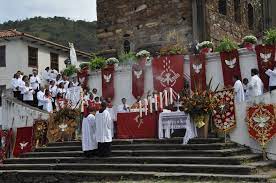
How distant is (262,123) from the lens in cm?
1405

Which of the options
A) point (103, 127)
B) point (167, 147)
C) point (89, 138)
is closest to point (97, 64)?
point (89, 138)

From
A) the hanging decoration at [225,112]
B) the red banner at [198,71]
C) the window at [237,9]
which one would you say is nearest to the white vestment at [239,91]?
the hanging decoration at [225,112]

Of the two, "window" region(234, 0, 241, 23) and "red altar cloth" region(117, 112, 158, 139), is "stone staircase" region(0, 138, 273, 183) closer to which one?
"red altar cloth" region(117, 112, 158, 139)

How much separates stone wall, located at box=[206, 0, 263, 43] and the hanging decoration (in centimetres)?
1031

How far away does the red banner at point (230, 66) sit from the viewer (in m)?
17.8

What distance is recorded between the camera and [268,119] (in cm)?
1399

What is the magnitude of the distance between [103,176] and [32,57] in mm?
21310

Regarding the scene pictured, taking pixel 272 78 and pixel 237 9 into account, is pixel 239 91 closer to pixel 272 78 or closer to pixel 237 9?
pixel 272 78

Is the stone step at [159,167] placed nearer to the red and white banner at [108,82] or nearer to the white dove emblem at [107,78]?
the red and white banner at [108,82]

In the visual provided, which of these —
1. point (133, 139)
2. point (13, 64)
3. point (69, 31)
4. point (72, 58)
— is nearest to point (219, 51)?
point (133, 139)

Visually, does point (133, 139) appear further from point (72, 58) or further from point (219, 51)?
point (72, 58)

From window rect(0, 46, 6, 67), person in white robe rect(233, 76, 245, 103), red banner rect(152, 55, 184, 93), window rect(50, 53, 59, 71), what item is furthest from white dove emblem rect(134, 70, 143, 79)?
window rect(50, 53, 59, 71)

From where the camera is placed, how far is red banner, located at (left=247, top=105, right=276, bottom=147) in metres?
13.9

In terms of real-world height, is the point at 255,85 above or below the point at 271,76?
below
